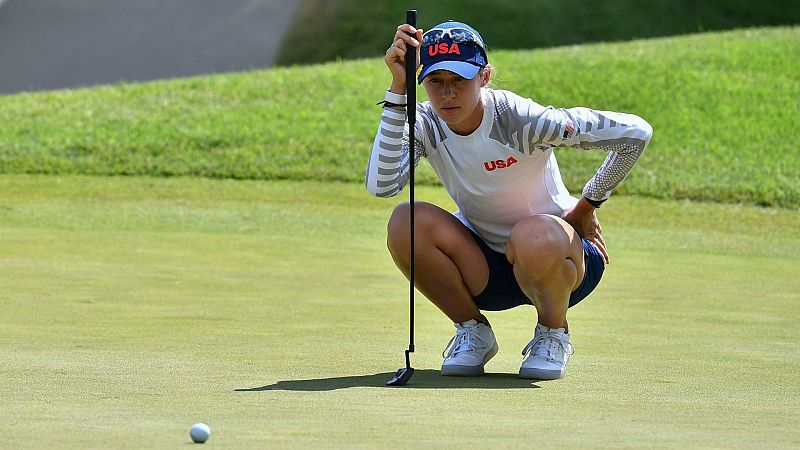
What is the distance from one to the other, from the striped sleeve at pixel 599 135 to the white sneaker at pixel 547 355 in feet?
1.68

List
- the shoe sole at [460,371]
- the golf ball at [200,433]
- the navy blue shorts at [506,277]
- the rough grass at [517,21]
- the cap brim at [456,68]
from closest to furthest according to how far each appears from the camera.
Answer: the golf ball at [200,433]
the cap brim at [456,68]
the shoe sole at [460,371]
the navy blue shorts at [506,277]
the rough grass at [517,21]

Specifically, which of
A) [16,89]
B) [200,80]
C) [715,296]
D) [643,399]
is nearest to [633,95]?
[200,80]

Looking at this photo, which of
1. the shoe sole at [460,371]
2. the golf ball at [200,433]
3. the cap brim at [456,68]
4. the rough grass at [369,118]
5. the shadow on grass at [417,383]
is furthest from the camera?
the rough grass at [369,118]

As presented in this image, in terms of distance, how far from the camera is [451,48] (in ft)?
16.9

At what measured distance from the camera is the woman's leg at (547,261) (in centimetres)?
525

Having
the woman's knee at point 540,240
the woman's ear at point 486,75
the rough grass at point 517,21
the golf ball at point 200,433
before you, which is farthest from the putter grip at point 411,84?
the rough grass at point 517,21

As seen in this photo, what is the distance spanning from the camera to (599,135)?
540cm

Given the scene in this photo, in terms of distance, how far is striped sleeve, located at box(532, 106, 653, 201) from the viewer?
17.3ft

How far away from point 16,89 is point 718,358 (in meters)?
18.1

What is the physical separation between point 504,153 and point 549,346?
0.68m

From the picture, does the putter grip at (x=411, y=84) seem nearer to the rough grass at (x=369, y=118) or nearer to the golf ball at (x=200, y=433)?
the golf ball at (x=200, y=433)

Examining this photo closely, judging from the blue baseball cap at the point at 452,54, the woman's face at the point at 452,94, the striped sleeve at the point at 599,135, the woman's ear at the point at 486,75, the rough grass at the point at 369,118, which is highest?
the blue baseball cap at the point at 452,54

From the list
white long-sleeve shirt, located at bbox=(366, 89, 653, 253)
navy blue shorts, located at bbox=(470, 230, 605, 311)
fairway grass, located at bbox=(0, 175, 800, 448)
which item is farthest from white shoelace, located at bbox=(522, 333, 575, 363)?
white long-sleeve shirt, located at bbox=(366, 89, 653, 253)

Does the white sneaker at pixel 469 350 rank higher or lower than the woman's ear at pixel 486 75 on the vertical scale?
lower
